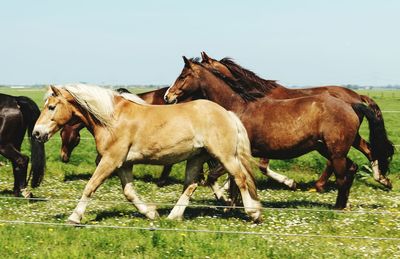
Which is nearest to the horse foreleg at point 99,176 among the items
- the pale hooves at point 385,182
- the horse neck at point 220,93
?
the horse neck at point 220,93

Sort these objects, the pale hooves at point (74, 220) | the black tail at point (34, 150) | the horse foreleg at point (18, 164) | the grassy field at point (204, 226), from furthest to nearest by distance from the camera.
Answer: the black tail at point (34, 150) → the horse foreleg at point (18, 164) → the pale hooves at point (74, 220) → the grassy field at point (204, 226)

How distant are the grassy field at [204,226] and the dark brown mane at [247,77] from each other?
2.15 metres

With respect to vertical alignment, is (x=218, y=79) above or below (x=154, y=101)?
above

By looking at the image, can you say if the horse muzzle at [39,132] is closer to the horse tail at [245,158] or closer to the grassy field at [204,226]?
the grassy field at [204,226]

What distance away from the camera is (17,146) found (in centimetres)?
1009

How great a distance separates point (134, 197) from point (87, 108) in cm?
152

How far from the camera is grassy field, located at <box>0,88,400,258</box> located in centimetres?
652

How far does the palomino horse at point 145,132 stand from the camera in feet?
26.5

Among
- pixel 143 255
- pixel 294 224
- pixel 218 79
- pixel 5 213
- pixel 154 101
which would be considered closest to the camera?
pixel 143 255

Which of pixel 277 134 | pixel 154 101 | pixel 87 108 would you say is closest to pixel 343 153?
pixel 277 134

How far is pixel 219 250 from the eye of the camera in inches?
254

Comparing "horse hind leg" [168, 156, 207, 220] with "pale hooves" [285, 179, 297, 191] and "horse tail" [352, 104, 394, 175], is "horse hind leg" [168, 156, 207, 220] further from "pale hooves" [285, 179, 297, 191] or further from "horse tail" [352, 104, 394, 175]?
"horse tail" [352, 104, 394, 175]

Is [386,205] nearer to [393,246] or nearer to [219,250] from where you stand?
[393,246]

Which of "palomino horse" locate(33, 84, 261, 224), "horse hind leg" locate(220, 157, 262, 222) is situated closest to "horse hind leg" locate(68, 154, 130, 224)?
"palomino horse" locate(33, 84, 261, 224)
